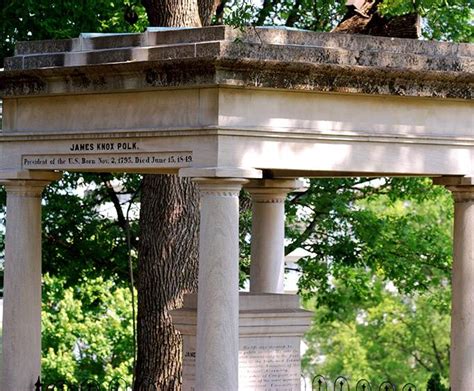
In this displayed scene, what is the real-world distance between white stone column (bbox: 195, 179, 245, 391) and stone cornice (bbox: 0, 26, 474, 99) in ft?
3.34

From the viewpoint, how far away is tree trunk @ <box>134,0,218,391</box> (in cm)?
1766

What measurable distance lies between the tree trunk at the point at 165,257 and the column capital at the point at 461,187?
16.3ft

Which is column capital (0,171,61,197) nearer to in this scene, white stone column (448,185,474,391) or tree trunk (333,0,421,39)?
tree trunk (333,0,421,39)

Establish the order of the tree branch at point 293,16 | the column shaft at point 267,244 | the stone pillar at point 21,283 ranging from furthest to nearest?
the tree branch at point 293,16 → the column shaft at point 267,244 → the stone pillar at point 21,283

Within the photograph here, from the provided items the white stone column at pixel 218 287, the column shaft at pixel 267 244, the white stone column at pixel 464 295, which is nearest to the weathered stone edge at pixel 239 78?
the white stone column at pixel 218 287

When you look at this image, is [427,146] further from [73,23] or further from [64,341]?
[64,341]

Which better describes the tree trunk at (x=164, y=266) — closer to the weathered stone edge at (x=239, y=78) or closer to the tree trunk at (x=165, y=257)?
the tree trunk at (x=165, y=257)

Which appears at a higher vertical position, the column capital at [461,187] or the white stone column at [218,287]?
the column capital at [461,187]

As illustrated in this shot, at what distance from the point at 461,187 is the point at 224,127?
2731 mm

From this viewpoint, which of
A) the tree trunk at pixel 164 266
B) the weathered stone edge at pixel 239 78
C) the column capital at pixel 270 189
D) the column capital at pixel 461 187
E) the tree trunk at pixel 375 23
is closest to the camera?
the weathered stone edge at pixel 239 78

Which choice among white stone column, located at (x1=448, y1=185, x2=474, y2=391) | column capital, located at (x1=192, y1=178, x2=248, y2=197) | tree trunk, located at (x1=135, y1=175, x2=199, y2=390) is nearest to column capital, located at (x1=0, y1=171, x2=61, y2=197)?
column capital, located at (x1=192, y1=178, x2=248, y2=197)

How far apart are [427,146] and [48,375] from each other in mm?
17771

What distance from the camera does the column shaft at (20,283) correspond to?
1379 cm

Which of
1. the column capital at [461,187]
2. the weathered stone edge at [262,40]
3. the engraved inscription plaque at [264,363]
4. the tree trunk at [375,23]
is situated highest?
the tree trunk at [375,23]
